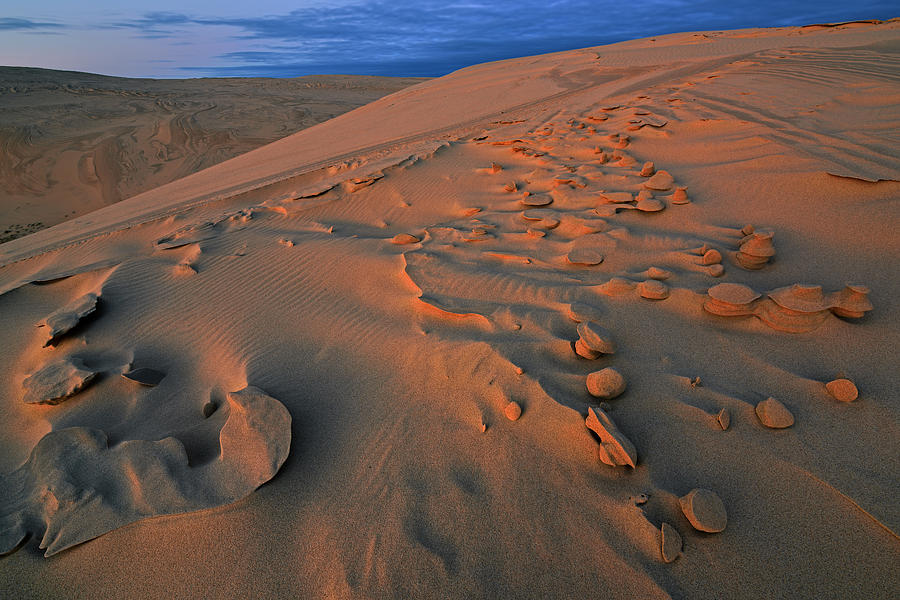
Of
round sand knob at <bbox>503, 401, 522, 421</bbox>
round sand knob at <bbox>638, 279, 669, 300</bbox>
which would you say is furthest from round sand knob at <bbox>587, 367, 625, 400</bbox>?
round sand knob at <bbox>638, 279, 669, 300</bbox>

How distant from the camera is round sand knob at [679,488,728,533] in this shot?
109 cm

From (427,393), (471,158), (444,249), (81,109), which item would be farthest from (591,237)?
(81,109)

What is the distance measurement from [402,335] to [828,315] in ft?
6.26

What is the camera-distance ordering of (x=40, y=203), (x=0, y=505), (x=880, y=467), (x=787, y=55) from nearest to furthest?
(x=880, y=467), (x=0, y=505), (x=787, y=55), (x=40, y=203)

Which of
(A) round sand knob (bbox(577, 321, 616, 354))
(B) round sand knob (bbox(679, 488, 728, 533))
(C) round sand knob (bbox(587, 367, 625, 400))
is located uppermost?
(A) round sand knob (bbox(577, 321, 616, 354))

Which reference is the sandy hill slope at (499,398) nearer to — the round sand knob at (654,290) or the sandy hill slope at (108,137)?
the round sand knob at (654,290)

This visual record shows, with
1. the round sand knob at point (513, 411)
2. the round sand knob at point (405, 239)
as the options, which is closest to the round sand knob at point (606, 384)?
the round sand knob at point (513, 411)

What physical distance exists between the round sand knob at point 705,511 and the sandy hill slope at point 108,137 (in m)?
13.4

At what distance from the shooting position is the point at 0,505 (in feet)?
4.50

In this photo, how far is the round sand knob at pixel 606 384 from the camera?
1501 millimetres

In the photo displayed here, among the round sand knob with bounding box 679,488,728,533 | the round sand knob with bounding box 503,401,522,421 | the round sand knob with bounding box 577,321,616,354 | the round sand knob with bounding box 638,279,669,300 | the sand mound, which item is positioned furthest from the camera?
the round sand knob with bounding box 638,279,669,300

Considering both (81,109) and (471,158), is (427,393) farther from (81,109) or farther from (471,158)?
(81,109)

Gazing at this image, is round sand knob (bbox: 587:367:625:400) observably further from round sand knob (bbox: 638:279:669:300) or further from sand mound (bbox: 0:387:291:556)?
sand mound (bbox: 0:387:291:556)

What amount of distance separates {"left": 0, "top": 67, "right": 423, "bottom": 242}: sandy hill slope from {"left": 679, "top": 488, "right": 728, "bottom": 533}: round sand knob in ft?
44.0
